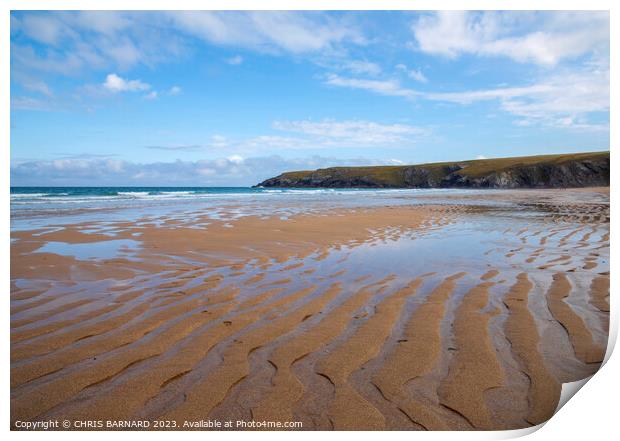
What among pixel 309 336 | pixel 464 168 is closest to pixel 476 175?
pixel 464 168

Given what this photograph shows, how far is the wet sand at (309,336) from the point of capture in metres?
2.69

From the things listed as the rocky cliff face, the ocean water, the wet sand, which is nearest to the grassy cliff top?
the rocky cliff face

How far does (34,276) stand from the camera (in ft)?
21.1

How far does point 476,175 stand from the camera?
102 meters

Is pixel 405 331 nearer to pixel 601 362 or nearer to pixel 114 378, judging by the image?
pixel 601 362

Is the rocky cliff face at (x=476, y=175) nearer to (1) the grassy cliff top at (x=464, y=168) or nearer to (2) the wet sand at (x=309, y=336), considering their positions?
(1) the grassy cliff top at (x=464, y=168)

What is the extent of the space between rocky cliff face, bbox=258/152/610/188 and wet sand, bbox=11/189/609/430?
229 ft

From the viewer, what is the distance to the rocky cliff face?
83000 millimetres

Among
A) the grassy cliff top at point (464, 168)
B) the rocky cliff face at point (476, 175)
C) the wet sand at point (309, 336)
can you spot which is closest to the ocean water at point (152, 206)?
the wet sand at point (309, 336)

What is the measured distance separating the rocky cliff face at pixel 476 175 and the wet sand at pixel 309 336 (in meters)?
69.9

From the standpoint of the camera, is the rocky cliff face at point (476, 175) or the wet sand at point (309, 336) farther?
the rocky cliff face at point (476, 175)

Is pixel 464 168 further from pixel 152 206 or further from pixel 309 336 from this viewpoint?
pixel 309 336

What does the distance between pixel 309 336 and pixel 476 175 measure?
10875 centimetres
